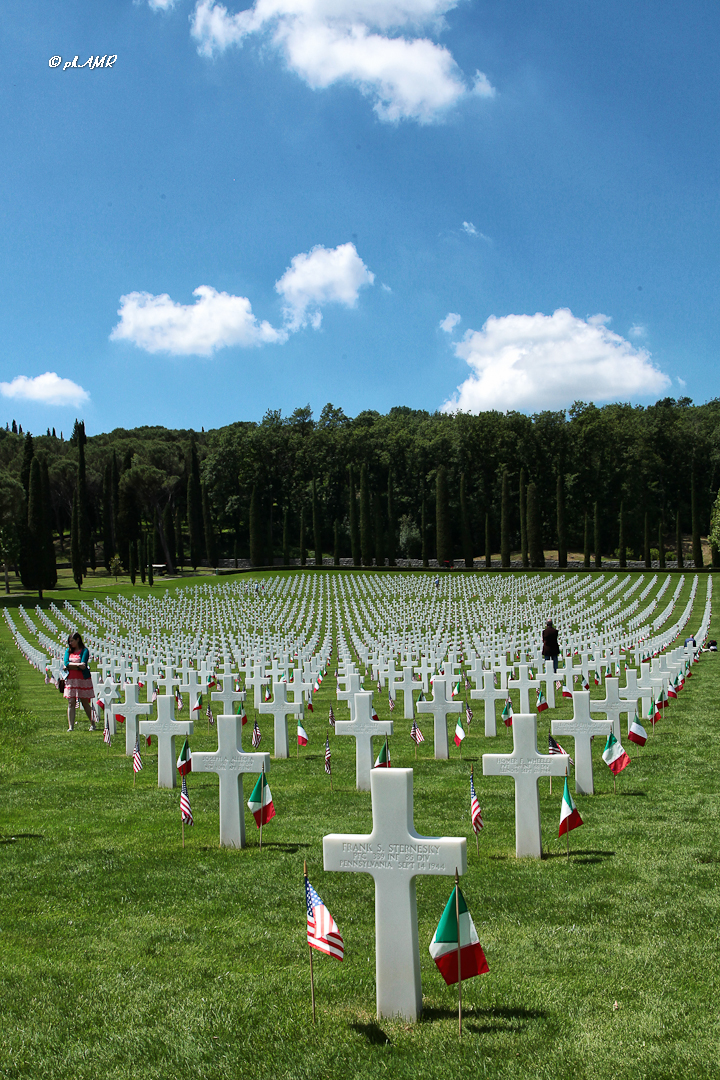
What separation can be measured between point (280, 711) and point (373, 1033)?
293 inches

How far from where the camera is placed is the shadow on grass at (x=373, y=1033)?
12.3 ft

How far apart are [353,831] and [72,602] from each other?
44.7 meters

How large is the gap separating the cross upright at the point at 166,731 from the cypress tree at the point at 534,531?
65597 millimetres

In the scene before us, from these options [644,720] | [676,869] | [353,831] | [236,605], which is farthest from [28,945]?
[236,605]

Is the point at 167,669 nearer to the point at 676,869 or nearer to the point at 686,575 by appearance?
the point at 676,869

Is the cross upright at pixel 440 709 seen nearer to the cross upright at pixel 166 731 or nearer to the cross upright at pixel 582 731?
the cross upright at pixel 582 731

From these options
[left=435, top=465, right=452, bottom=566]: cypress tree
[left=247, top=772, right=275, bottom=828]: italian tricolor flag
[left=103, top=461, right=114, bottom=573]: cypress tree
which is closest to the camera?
[left=247, top=772, right=275, bottom=828]: italian tricolor flag

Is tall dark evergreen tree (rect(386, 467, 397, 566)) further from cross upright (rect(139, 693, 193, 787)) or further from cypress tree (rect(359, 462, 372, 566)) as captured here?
cross upright (rect(139, 693, 193, 787))

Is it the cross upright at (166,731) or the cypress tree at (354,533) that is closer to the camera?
the cross upright at (166,731)

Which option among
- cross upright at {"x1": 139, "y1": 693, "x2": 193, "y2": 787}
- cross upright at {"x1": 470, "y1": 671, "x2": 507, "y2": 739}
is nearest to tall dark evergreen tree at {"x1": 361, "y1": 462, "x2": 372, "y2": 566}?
cross upright at {"x1": 470, "y1": 671, "x2": 507, "y2": 739}

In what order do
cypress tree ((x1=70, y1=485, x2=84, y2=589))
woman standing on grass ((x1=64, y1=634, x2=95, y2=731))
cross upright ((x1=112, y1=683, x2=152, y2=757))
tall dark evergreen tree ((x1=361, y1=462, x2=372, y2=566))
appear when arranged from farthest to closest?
tall dark evergreen tree ((x1=361, y1=462, x2=372, y2=566))
cypress tree ((x1=70, y1=485, x2=84, y2=589))
woman standing on grass ((x1=64, y1=634, x2=95, y2=731))
cross upright ((x1=112, y1=683, x2=152, y2=757))

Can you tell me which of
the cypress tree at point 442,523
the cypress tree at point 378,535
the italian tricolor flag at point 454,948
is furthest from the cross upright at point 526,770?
the cypress tree at point 378,535

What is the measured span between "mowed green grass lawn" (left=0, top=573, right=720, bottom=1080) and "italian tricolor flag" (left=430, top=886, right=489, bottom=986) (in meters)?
0.27

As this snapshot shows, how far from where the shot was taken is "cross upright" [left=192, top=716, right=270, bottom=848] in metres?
6.79
